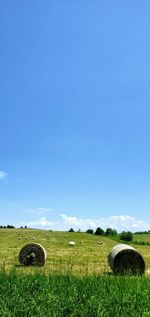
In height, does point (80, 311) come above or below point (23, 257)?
below

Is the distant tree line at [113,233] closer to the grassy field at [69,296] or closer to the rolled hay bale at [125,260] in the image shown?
the rolled hay bale at [125,260]

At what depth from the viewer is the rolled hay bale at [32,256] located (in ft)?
Answer: 80.1

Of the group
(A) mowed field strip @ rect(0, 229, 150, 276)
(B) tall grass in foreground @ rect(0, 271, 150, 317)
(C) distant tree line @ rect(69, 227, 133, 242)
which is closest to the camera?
(B) tall grass in foreground @ rect(0, 271, 150, 317)

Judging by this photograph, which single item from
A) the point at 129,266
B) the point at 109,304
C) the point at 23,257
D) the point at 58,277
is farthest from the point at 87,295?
the point at 23,257

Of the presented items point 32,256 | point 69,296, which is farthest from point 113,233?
point 69,296

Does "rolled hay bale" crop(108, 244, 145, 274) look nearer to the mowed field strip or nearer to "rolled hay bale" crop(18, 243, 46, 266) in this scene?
the mowed field strip

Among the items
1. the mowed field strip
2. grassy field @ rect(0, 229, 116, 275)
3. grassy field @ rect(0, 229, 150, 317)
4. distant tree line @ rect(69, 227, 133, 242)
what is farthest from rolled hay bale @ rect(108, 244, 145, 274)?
distant tree line @ rect(69, 227, 133, 242)

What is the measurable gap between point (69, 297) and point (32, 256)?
13923 millimetres

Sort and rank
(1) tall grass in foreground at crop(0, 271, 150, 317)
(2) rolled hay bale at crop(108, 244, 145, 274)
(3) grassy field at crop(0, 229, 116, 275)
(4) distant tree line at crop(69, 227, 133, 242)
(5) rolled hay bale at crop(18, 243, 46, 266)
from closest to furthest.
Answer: (1) tall grass in foreground at crop(0, 271, 150, 317) → (3) grassy field at crop(0, 229, 116, 275) → (2) rolled hay bale at crop(108, 244, 145, 274) → (5) rolled hay bale at crop(18, 243, 46, 266) → (4) distant tree line at crop(69, 227, 133, 242)

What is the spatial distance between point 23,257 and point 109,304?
14274mm

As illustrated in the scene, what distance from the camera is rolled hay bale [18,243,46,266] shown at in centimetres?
2440

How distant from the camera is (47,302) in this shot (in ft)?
Result: 35.0

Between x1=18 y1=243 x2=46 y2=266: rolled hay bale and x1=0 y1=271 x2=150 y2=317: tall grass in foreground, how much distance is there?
12.0 meters

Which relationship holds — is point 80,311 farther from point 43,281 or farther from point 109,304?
point 43,281
